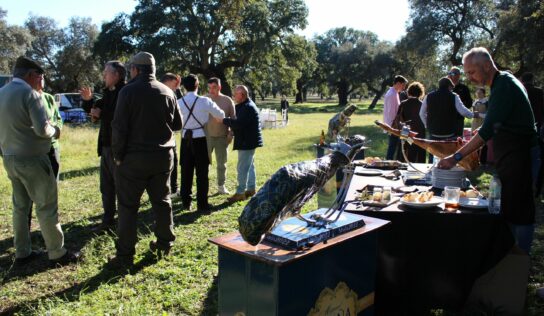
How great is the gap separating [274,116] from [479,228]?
17481mm

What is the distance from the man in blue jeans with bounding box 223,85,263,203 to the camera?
6.51 m

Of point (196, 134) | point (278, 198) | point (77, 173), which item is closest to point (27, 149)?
point (196, 134)

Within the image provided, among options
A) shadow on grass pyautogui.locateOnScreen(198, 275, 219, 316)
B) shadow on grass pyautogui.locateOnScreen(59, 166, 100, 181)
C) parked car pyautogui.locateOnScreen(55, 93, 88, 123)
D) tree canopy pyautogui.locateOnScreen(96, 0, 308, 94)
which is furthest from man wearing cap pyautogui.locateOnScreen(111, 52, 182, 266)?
tree canopy pyautogui.locateOnScreen(96, 0, 308, 94)

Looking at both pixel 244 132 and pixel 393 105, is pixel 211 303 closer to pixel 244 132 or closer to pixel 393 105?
pixel 244 132

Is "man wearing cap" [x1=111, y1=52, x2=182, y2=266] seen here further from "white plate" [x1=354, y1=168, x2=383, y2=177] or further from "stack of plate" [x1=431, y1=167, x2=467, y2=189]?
"stack of plate" [x1=431, y1=167, x2=467, y2=189]

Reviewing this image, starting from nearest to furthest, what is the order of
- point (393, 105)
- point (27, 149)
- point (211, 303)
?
point (211, 303)
point (27, 149)
point (393, 105)

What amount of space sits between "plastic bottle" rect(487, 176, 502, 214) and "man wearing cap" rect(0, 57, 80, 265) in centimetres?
373

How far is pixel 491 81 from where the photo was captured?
3.34m

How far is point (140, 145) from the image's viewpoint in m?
4.11

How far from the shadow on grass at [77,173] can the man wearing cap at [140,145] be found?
206 inches

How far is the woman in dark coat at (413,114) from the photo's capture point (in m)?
7.50

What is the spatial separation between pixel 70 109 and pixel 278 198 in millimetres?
26377

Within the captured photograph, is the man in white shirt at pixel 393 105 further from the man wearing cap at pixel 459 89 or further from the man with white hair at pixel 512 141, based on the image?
the man with white hair at pixel 512 141

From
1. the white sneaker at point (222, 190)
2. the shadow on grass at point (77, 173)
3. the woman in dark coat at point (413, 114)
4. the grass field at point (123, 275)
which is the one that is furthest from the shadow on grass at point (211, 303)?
the shadow on grass at point (77, 173)
